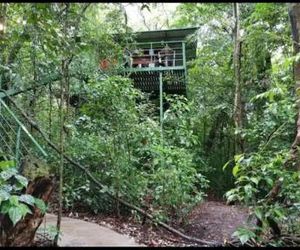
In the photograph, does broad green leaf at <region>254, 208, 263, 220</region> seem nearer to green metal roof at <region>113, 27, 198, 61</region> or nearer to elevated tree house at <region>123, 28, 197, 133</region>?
elevated tree house at <region>123, 28, 197, 133</region>

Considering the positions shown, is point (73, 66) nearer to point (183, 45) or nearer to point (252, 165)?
point (252, 165)

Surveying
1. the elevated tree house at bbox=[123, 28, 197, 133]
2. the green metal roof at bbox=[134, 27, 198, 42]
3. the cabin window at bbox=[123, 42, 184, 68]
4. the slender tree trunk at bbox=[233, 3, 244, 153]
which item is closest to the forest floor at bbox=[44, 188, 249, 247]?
the slender tree trunk at bbox=[233, 3, 244, 153]

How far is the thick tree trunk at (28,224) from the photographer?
3.27m

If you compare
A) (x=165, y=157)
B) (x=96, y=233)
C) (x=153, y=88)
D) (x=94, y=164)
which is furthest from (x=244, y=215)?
(x=153, y=88)

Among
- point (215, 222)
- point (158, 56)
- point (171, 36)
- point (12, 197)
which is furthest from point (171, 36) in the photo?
point (12, 197)

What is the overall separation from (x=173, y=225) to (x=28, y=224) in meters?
3.17

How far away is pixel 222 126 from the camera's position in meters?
13.8

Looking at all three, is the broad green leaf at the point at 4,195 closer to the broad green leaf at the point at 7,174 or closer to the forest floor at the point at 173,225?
the broad green leaf at the point at 7,174

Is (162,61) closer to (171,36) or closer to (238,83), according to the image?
(171,36)

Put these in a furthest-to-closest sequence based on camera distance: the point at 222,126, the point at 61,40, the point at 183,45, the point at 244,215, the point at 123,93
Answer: the point at 222,126
the point at 183,45
the point at 244,215
the point at 123,93
the point at 61,40

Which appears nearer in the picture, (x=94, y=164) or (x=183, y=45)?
(x=94, y=164)

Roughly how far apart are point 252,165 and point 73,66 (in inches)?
138

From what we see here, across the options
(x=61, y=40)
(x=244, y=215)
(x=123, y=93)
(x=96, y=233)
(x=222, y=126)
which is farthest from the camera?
(x=222, y=126)

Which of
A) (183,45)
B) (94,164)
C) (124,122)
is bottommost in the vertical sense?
(94,164)
